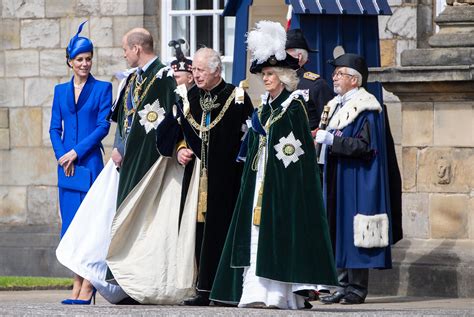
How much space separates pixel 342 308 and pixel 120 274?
4.54 ft

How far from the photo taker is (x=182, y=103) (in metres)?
11.8

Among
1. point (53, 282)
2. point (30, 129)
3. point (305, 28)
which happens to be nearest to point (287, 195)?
point (305, 28)

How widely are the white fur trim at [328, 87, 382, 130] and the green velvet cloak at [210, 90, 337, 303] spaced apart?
142 cm

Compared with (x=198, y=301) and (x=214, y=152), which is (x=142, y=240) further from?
(x=214, y=152)

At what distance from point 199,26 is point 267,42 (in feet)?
22.8

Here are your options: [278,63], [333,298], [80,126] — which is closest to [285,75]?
[278,63]

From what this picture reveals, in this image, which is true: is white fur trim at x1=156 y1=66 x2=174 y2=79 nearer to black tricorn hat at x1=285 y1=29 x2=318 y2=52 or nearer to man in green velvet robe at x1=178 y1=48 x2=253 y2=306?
man in green velvet robe at x1=178 y1=48 x2=253 y2=306

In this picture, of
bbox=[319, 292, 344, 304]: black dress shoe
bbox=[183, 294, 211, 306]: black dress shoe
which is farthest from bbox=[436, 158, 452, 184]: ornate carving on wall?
bbox=[183, 294, 211, 306]: black dress shoe

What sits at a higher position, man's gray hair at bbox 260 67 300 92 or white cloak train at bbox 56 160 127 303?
man's gray hair at bbox 260 67 300 92

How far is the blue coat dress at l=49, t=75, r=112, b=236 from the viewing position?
491 inches

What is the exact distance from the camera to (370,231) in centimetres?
1216

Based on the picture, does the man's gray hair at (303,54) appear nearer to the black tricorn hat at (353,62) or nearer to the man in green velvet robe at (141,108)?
the black tricorn hat at (353,62)

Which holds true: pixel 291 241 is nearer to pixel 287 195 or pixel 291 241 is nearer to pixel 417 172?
pixel 287 195

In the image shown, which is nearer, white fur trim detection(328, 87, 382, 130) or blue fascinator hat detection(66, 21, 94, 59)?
white fur trim detection(328, 87, 382, 130)
